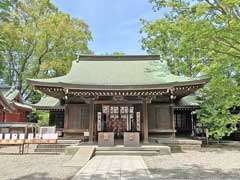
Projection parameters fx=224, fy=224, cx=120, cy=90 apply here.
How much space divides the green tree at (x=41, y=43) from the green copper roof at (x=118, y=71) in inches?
404

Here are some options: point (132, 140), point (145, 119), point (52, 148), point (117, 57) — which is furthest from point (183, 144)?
Result: point (117, 57)

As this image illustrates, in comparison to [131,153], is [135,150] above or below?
above

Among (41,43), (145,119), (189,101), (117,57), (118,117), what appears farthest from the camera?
(41,43)

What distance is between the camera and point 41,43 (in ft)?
85.1

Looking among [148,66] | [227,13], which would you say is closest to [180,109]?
[148,66]

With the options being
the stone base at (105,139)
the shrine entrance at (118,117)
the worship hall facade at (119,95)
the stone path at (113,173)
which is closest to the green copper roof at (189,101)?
the worship hall facade at (119,95)

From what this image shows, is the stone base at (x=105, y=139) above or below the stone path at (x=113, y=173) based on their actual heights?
above

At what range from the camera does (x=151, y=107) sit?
44.7 ft

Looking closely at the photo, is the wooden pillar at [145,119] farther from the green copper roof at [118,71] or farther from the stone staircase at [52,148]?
the stone staircase at [52,148]

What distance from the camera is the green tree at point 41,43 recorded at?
25.5 meters

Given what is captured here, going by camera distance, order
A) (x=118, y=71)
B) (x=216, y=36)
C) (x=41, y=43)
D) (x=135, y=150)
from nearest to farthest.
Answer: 1. (x=216, y=36)
2. (x=135, y=150)
3. (x=118, y=71)
4. (x=41, y=43)

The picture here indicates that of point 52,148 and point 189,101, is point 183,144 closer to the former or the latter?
point 189,101

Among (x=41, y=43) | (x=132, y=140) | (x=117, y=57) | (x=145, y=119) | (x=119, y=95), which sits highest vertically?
(x=41, y=43)

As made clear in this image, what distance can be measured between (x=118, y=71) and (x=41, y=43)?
47.1ft
